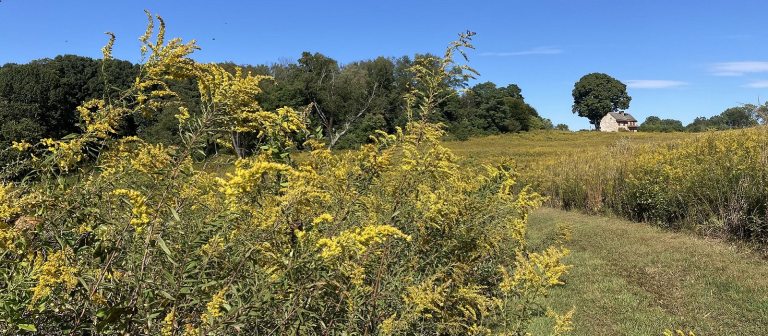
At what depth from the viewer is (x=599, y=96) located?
99.2 metres

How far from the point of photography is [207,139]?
1617 mm

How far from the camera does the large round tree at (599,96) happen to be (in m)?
98.5

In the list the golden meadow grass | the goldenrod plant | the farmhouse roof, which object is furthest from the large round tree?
the goldenrod plant

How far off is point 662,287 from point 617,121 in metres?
98.1

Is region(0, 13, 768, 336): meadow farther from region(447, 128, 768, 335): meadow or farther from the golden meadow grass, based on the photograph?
the golden meadow grass

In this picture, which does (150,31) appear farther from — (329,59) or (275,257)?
(329,59)

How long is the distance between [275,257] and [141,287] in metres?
0.45

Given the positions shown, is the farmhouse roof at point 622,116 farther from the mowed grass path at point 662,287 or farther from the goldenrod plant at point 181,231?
the goldenrod plant at point 181,231

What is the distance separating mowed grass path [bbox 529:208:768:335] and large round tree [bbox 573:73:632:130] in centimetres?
9833

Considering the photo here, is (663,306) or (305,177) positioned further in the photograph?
(663,306)

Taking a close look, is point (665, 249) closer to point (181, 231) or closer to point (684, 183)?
point (684, 183)

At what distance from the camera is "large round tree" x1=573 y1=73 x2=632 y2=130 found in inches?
3878

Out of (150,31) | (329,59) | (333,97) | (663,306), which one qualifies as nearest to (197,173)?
(150,31)

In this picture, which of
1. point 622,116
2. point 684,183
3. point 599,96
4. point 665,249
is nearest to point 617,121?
point 622,116
